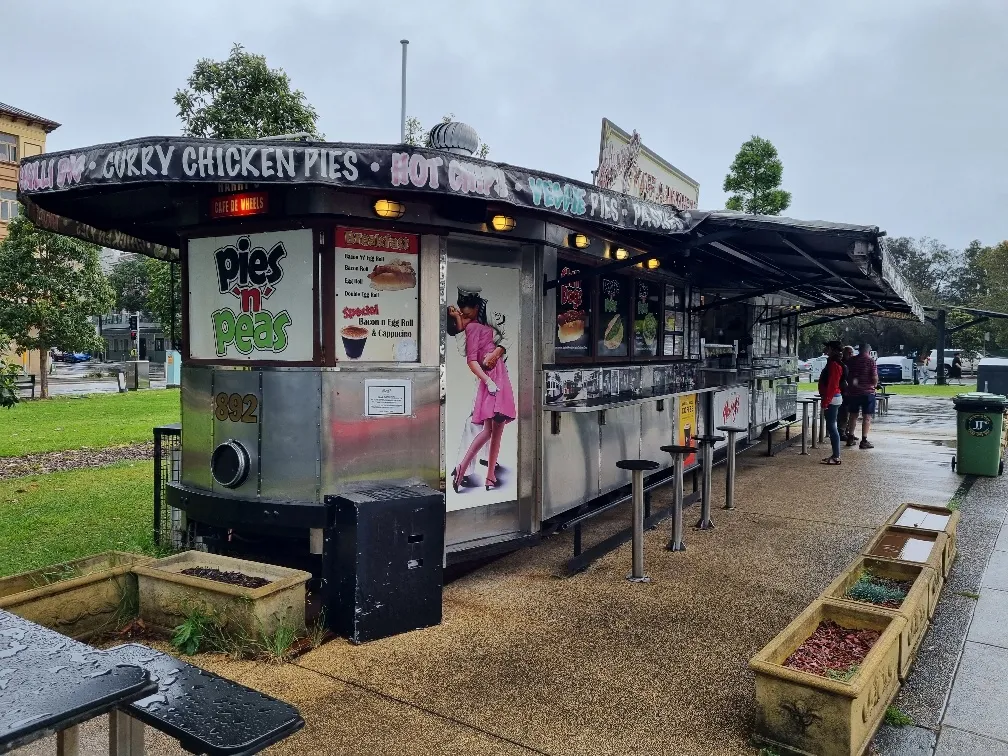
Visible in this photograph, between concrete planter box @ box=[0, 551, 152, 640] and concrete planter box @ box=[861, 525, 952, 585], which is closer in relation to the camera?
concrete planter box @ box=[0, 551, 152, 640]

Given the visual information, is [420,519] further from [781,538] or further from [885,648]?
[781,538]

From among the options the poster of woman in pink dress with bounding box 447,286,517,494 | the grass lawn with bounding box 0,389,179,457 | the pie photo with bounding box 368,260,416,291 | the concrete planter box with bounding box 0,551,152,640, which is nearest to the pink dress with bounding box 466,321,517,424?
the poster of woman in pink dress with bounding box 447,286,517,494

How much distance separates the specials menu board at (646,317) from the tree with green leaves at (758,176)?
19.7 m

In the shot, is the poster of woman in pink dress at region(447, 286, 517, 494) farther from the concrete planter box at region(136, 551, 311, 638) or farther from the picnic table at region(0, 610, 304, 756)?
the picnic table at region(0, 610, 304, 756)

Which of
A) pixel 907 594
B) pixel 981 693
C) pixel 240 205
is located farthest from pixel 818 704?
pixel 240 205

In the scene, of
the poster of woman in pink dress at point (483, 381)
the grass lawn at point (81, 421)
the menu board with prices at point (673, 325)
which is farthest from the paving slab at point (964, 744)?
the grass lawn at point (81, 421)

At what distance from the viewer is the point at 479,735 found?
3.42m

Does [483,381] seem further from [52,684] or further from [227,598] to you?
[52,684]

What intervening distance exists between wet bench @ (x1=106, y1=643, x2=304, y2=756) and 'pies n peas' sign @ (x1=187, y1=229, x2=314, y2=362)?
303 cm

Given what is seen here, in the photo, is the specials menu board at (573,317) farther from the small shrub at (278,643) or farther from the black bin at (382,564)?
the small shrub at (278,643)

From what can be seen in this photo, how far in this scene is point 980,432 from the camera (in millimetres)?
10102

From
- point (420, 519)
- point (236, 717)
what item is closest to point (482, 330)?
point (420, 519)

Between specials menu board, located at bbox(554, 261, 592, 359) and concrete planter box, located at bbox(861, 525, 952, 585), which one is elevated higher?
specials menu board, located at bbox(554, 261, 592, 359)

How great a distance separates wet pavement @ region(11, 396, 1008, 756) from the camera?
3439 mm
